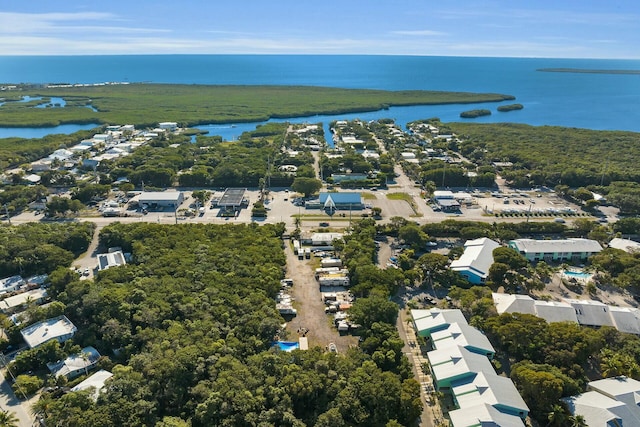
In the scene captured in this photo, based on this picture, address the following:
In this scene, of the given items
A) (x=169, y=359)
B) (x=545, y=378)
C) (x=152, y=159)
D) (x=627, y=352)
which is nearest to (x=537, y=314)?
(x=627, y=352)

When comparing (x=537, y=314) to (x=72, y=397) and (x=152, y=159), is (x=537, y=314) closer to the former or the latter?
(x=72, y=397)

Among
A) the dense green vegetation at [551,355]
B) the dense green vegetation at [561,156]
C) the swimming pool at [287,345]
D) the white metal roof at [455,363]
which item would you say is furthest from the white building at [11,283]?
the dense green vegetation at [561,156]

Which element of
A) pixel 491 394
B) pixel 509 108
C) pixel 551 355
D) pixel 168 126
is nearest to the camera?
pixel 491 394

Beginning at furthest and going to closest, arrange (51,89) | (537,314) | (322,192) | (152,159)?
(51,89), (152,159), (322,192), (537,314)

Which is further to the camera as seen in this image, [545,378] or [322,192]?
[322,192]

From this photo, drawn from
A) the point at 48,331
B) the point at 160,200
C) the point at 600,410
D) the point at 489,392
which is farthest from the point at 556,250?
the point at 160,200

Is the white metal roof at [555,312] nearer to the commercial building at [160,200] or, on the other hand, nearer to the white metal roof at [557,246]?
the white metal roof at [557,246]

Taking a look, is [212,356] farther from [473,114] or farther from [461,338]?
[473,114]
